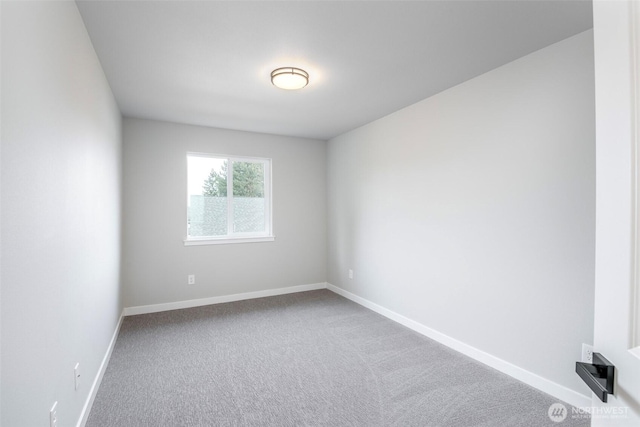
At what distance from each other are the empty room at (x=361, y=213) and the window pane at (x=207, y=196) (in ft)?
0.20

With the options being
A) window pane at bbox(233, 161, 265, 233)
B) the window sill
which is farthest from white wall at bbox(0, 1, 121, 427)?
window pane at bbox(233, 161, 265, 233)

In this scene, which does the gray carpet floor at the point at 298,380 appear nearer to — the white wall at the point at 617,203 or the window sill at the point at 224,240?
the window sill at the point at 224,240

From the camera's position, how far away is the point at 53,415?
134cm

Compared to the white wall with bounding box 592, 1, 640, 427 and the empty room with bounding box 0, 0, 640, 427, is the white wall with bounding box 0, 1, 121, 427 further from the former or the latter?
the white wall with bounding box 592, 1, 640, 427

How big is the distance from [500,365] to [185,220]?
3.80 meters

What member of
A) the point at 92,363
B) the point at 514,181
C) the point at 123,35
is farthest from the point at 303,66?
the point at 92,363

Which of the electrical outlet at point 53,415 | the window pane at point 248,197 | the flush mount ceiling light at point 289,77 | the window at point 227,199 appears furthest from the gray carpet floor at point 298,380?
the flush mount ceiling light at point 289,77

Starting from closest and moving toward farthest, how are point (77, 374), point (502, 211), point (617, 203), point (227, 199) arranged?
point (617, 203), point (77, 374), point (502, 211), point (227, 199)

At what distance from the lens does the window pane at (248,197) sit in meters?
4.49

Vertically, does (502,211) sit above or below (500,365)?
above

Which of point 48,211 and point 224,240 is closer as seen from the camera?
point 48,211

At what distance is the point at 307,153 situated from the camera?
489cm

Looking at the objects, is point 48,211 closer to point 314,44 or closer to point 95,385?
point 95,385

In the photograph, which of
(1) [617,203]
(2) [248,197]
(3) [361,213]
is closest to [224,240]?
(2) [248,197]
